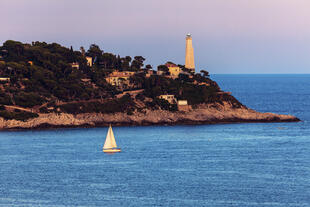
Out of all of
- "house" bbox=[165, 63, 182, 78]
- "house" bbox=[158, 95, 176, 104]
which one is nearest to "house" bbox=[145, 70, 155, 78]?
"house" bbox=[165, 63, 182, 78]

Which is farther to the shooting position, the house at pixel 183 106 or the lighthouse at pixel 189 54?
the lighthouse at pixel 189 54

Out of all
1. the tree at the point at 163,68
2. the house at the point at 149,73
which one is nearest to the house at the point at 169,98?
the house at the point at 149,73

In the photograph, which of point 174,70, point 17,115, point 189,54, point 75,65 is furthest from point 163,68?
point 17,115

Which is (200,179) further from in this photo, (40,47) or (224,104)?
(40,47)

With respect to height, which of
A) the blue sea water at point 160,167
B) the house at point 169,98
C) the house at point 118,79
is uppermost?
the house at point 118,79

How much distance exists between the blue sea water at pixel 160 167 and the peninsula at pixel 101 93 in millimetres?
6334

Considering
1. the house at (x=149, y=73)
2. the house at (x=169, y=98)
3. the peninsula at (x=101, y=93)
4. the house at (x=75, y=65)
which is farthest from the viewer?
the house at (x=75, y=65)

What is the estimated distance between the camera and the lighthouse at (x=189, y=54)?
13500 cm

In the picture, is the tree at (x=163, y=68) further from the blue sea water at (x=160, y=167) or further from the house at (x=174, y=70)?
the blue sea water at (x=160, y=167)

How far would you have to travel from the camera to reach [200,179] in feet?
191

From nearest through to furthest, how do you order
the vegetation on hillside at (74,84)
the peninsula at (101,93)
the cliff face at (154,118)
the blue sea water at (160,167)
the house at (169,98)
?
the blue sea water at (160,167), the cliff face at (154,118), the peninsula at (101,93), the vegetation on hillside at (74,84), the house at (169,98)

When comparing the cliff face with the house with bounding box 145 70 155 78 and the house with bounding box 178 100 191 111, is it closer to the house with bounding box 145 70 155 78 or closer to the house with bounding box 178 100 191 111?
the house with bounding box 178 100 191 111

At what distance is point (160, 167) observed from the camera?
64.3 meters

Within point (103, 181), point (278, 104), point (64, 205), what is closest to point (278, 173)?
point (103, 181)
